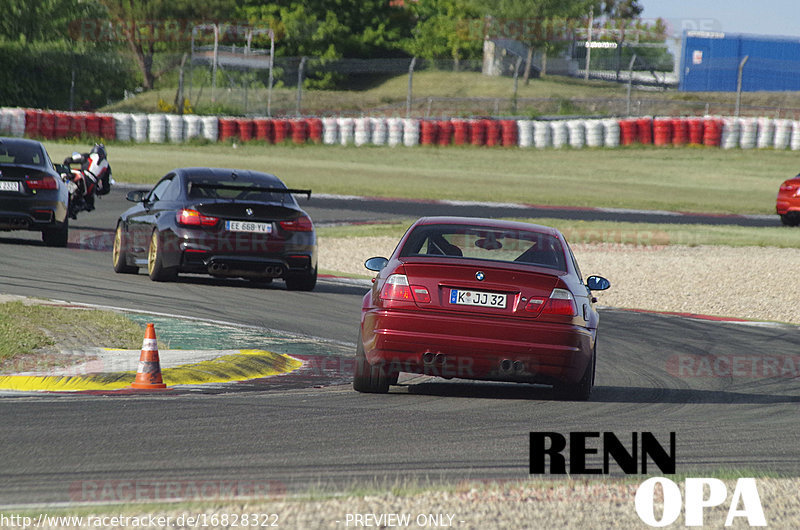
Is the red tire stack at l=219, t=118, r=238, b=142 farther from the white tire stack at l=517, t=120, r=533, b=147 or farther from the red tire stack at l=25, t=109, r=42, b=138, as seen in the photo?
the white tire stack at l=517, t=120, r=533, b=147

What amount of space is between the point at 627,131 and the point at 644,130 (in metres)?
0.74

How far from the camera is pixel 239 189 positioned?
1419 centimetres

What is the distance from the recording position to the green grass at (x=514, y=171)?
3634 cm

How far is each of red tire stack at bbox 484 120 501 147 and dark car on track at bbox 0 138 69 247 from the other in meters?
32.3

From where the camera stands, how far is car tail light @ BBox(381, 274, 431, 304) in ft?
26.7

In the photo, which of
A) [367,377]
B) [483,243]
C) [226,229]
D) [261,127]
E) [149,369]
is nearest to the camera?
[149,369]

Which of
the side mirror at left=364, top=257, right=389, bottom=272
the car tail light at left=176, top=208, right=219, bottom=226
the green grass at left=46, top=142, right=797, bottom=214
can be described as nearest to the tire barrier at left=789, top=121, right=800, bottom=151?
the green grass at left=46, top=142, right=797, bottom=214

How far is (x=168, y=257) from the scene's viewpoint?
14094 millimetres

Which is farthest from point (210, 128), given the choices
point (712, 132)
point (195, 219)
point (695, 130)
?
point (195, 219)

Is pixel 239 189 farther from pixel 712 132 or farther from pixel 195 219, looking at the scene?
pixel 712 132

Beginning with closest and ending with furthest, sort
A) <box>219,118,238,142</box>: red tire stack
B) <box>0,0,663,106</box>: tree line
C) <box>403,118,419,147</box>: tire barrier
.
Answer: <box>219,118,238,142</box>: red tire stack → <box>403,118,419,147</box>: tire barrier → <box>0,0,663,106</box>: tree line

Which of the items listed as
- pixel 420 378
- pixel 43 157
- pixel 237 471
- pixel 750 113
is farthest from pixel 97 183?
pixel 750 113

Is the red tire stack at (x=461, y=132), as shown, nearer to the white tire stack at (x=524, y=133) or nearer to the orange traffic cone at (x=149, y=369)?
the white tire stack at (x=524, y=133)

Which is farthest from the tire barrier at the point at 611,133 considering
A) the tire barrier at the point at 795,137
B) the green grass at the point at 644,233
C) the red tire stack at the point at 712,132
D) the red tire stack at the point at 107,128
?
the green grass at the point at 644,233
